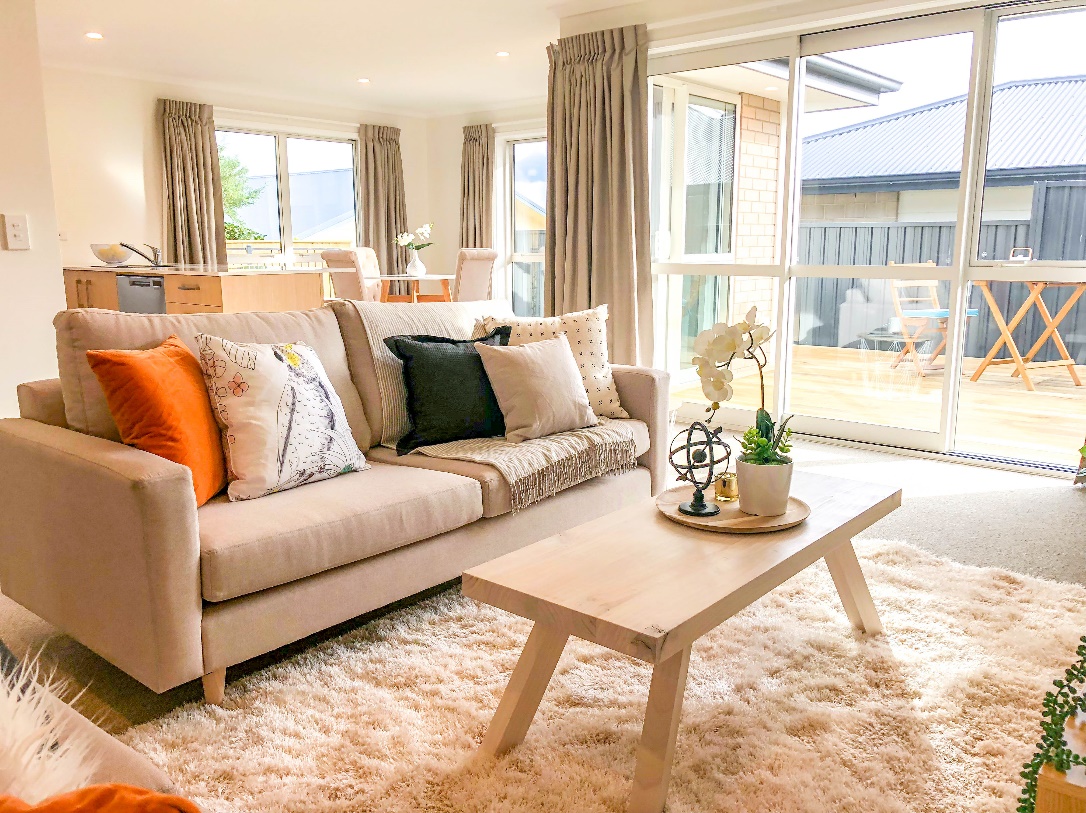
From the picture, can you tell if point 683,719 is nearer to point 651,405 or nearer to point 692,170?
point 651,405

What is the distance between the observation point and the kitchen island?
4.70 metres

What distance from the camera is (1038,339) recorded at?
4277 millimetres

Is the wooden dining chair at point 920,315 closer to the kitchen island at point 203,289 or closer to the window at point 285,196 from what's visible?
the kitchen island at point 203,289

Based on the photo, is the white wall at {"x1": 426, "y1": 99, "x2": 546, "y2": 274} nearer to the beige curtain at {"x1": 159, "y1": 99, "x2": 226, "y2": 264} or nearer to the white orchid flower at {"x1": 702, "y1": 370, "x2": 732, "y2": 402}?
the beige curtain at {"x1": 159, "y1": 99, "x2": 226, "y2": 264}

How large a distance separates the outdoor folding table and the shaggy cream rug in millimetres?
2172

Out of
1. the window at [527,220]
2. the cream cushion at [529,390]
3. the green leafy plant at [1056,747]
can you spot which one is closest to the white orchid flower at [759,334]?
the green leafy plant at [1056,747]

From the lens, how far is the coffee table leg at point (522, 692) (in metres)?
1.77

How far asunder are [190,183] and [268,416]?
5646mm

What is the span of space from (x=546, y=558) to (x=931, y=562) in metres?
1.71

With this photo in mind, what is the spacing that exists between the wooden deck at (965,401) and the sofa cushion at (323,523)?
295 cm

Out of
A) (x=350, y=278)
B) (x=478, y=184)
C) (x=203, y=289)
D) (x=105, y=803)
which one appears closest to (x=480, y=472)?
(x=105, y=803)

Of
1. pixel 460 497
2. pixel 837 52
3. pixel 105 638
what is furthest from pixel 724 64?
pixel 105 638

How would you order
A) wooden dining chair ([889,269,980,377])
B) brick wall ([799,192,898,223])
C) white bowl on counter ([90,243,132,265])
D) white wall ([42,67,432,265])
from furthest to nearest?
white wall ([42,67,432,265])
white bowl on counter ([90,243,132,265])
brick wall ([799,192,898,223])
wooden dining chair ([889,269,980,377])

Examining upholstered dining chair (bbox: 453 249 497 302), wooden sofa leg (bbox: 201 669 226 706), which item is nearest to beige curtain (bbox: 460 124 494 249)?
upholstered dining chair (bbox: 453 249 497 302)
